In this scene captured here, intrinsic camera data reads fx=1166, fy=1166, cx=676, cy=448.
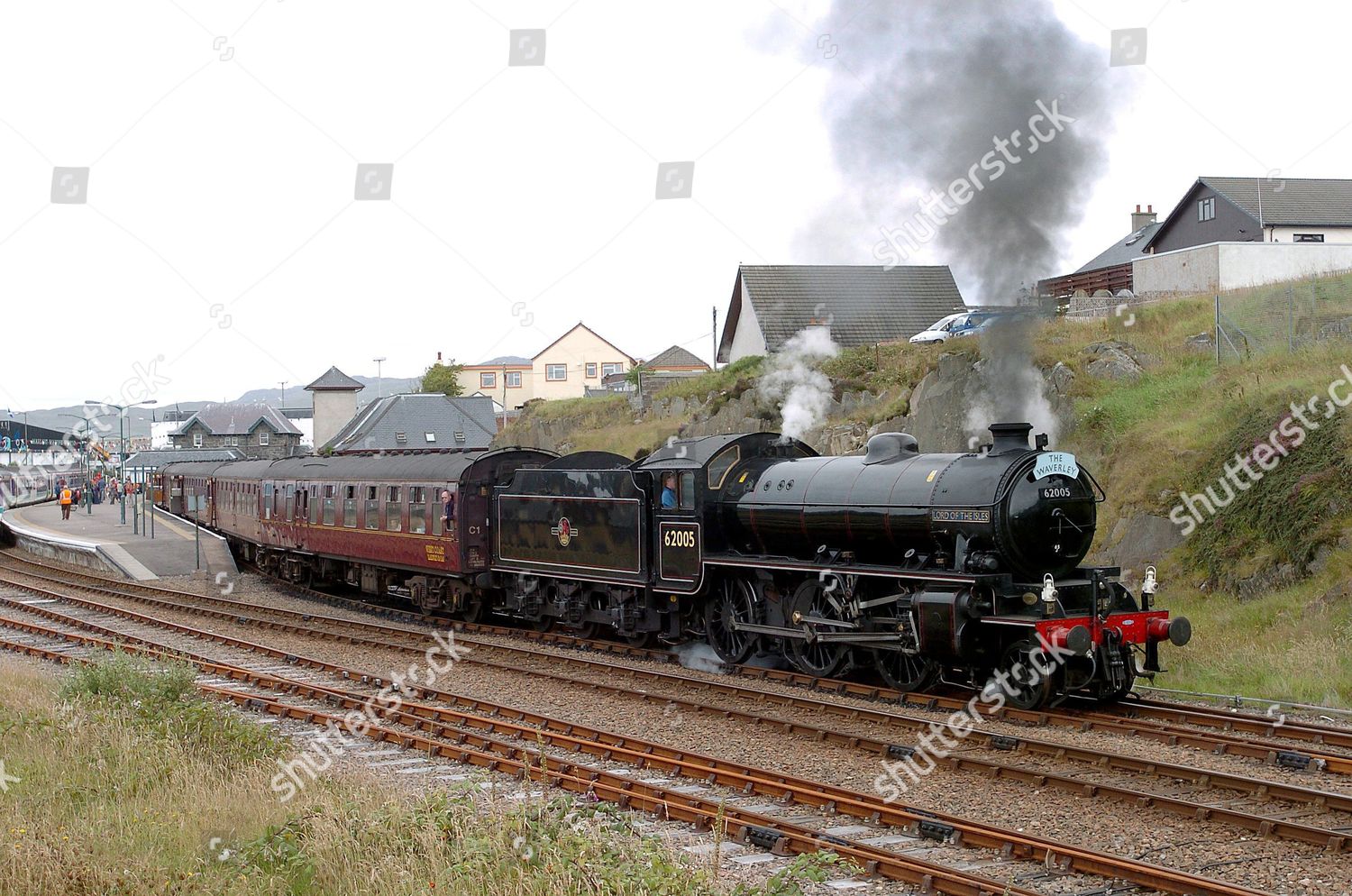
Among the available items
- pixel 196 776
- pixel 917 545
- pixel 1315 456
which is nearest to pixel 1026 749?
pixel 917 545

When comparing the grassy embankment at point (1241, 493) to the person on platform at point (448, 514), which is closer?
the grassy embankment at point (1241, 493)

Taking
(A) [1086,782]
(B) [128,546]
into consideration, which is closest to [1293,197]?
(A) [1086,782]

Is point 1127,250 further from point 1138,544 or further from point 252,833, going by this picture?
point 252,833

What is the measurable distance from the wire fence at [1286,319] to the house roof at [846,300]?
14.7 m

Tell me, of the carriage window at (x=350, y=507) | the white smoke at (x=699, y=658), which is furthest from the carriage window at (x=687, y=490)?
the carriage window at (x=350, y=507)

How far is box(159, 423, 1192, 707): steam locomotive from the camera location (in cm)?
1291

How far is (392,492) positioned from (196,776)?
14354 millimetres

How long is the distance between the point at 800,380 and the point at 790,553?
47.9ft

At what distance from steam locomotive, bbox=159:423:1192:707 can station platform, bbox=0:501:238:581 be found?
980cm

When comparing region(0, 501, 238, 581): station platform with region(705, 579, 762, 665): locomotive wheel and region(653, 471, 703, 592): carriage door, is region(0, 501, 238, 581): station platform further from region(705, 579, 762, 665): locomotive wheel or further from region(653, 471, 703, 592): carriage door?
region(705, 579, 762, 665): locomotive wheel

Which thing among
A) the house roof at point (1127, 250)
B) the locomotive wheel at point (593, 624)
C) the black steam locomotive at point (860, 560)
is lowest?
the locomotive wheel at point (593, 624)

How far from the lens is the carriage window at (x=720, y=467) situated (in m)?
16.8

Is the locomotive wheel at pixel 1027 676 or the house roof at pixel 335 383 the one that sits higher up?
the house roof at pixel 335 383

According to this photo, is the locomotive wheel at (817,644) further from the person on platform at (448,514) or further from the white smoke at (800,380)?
the person on platform at (448,514)
